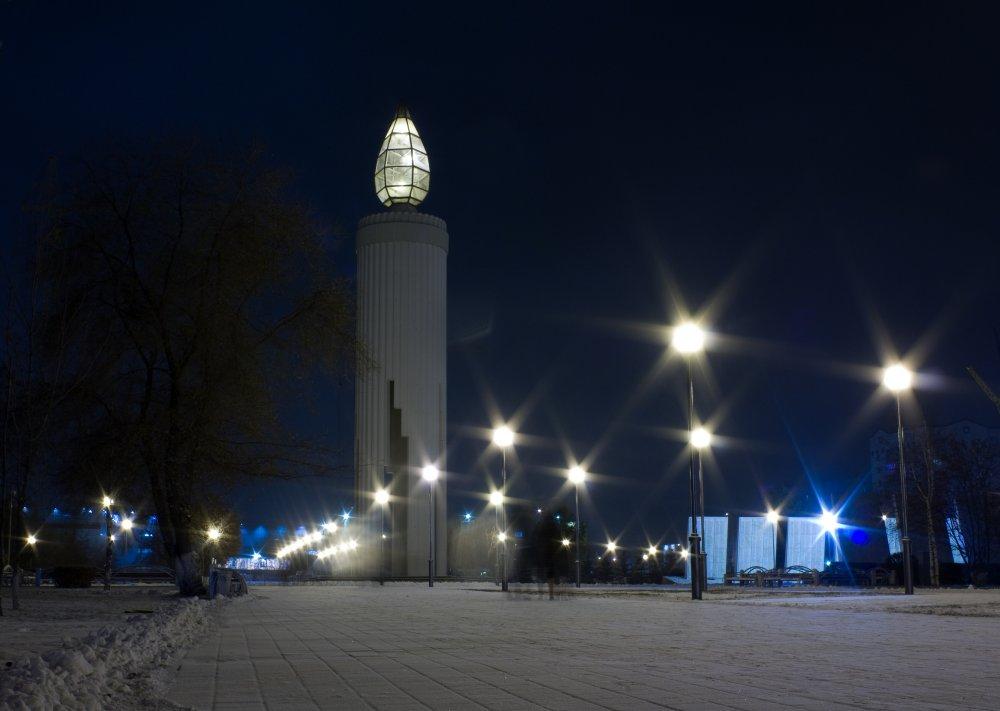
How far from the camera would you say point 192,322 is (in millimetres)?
23266

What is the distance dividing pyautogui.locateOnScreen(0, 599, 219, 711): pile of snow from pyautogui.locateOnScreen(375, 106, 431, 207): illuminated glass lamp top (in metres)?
53.6

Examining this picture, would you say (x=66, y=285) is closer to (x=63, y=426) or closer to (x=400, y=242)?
(x=63, y=426)

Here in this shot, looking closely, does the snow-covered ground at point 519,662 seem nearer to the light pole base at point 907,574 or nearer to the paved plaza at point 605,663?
the paved plaza at point 605,663

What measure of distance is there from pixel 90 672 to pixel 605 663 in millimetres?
3735

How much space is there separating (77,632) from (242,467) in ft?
30.1

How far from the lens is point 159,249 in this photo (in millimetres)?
23141

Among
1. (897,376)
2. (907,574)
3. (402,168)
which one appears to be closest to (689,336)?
(897,376)

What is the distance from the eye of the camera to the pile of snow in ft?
16.5

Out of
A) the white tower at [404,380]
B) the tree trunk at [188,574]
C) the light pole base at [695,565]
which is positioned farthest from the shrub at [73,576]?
the light pole base at [695,565]

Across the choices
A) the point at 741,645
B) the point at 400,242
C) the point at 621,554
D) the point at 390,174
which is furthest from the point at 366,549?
the point at 741,645

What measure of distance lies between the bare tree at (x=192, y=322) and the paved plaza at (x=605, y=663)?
783 cm

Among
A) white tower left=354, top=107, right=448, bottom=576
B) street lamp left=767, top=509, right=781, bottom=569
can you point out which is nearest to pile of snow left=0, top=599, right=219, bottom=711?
street lamp left=767, top=509, right=781, bottom=569

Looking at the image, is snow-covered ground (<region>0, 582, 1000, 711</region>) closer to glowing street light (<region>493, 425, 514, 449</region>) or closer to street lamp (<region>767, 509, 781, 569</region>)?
glowing street light (<region>493, 425, 514, 449</region>)

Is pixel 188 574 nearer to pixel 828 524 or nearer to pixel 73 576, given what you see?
pixel 73 576
